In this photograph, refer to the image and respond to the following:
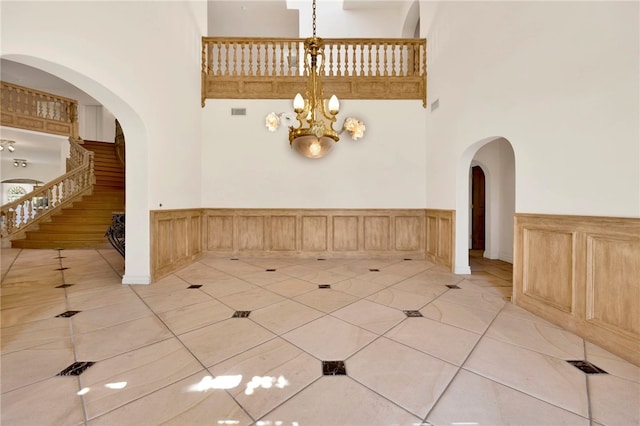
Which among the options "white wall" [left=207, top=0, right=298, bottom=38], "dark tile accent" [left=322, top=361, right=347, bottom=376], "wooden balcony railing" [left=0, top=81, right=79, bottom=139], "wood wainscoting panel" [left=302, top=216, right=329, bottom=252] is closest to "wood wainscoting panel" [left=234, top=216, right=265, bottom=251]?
"wood wainscoting panel" [left=302, top=216, right=329, bottom=252]

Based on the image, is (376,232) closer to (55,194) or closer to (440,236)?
(440,236)

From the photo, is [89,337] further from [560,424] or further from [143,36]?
[143,36]

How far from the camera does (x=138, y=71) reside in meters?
3.06

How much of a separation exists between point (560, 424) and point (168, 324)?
2.60m

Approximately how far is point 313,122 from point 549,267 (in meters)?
3.09

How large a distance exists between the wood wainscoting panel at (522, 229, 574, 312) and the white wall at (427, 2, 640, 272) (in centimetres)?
26

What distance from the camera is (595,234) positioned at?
6.30 ft

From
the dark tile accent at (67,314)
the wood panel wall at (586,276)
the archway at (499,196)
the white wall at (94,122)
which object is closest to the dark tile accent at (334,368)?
the wood panel wall at (586,276)

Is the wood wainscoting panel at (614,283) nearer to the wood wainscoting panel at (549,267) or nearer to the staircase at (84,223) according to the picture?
the wood wainscoting panel at (549,267)

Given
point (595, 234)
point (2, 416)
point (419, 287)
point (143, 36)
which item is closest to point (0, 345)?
point (2, 416)

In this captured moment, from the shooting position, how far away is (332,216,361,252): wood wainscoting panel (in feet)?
16.0

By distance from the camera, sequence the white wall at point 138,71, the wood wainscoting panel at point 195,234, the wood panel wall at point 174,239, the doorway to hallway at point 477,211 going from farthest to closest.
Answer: the doorway to hallway at point 477,211 → the wood wainscoting panel at point 195,234 → the wood panel wall at point 174,239 → the white wall at point 138,71

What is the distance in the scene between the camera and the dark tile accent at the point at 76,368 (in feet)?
4.90

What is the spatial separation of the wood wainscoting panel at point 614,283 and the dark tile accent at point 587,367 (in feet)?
1.34
